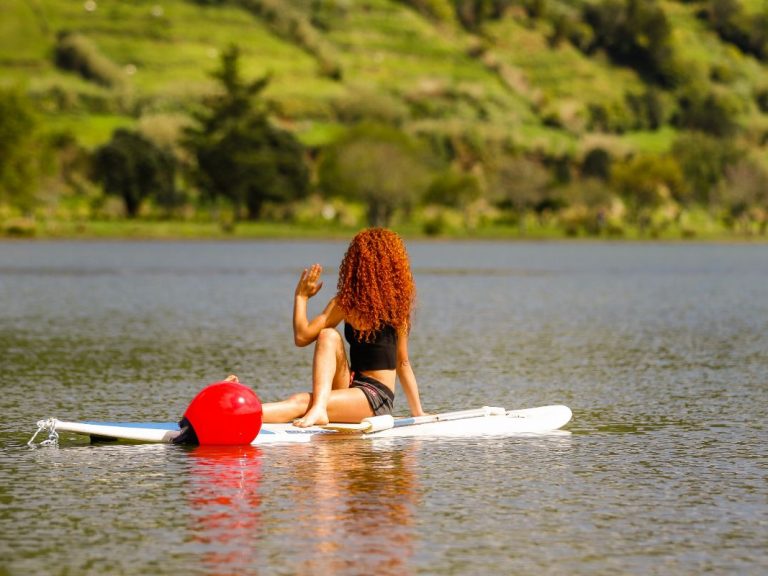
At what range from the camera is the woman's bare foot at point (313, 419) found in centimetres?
1630

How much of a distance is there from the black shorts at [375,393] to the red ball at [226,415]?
4.21 feet

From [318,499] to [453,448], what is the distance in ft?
11.1

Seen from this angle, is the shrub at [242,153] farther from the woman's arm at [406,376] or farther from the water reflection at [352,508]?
the water reflection at [352,508]

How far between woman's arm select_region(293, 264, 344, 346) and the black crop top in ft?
0.68

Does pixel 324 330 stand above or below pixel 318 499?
above

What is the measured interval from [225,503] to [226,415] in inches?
123

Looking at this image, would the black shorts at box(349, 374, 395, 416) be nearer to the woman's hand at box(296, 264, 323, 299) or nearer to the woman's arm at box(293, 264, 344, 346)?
the woman's arm at box(293, 264, 344, 346)

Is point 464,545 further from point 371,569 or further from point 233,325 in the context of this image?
point 233,325

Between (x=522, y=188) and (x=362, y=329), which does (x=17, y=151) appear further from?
(x=362, y=329)

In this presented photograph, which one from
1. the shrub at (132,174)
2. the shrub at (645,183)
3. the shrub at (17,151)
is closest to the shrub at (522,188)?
the shrub at (645,183)

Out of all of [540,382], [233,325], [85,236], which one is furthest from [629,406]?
[85,236]

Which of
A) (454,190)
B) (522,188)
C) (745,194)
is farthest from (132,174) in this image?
(745,194)

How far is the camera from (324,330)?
16703 mm

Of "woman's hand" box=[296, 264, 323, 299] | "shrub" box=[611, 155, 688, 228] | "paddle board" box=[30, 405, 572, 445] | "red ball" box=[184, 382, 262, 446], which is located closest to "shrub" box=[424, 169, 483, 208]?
"shrub" box=[611, 155, 688, 228]
